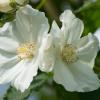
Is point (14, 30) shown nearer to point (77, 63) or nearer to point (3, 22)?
point (3, 22)

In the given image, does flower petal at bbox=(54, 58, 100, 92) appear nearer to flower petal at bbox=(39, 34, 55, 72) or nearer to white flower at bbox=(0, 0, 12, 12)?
flower petal at bbox=(39, 34, 55, 72)

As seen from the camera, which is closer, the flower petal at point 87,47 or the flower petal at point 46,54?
the flower petal at point 46,54

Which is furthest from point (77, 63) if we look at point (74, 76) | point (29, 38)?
point (29, 38)

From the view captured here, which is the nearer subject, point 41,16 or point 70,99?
point 41,16

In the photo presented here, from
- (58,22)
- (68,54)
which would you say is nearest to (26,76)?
(68,54)

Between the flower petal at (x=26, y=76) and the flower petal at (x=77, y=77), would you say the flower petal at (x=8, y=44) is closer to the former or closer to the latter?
the flower petal at (x=26, y=76)

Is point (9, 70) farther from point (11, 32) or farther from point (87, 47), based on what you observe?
point (87, 47)

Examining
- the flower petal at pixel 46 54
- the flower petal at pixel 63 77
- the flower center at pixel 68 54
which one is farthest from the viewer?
the flower center at pixel 68 54

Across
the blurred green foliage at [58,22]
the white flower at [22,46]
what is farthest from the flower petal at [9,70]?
the blurred green foliage at [58,22]
